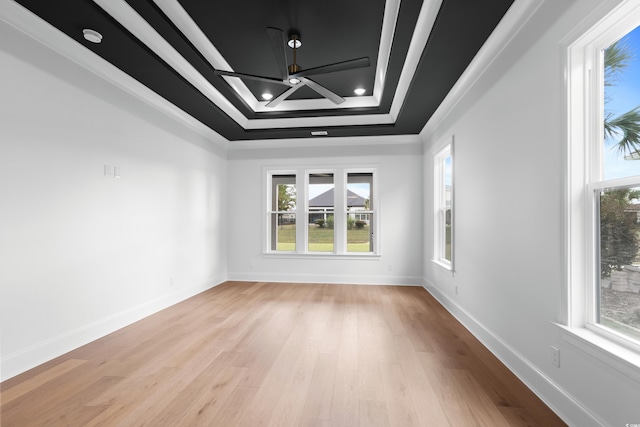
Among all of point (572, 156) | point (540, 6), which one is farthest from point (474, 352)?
point (540, 6)

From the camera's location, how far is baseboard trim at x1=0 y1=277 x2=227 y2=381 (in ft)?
7.55

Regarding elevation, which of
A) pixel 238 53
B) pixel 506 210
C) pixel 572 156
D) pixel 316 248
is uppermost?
pixel 238 53

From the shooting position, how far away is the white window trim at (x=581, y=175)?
1.71 metres

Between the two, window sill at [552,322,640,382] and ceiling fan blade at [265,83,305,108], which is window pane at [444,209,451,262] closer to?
window sill at [552,322,640,382]

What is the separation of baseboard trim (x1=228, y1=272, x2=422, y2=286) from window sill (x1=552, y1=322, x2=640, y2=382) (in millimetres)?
3815

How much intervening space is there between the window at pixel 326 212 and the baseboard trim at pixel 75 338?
2475 millimetres

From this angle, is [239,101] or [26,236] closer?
[26,236]

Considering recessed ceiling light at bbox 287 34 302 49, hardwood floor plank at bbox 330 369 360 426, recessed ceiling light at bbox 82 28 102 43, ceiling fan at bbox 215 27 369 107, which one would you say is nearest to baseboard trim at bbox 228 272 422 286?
hardwood floor plank at bbox 330 369 360 426

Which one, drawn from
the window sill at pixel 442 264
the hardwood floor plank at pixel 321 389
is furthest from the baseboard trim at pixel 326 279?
the hardwood floor plank at pixel 321 389

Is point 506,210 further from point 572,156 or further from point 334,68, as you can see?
point 334,68

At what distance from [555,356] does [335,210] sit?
170 inches

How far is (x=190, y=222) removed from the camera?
15.7 feet

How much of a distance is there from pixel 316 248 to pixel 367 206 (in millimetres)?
1322

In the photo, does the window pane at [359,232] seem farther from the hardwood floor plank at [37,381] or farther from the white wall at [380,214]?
the hardwood floor plank at [37,381]
